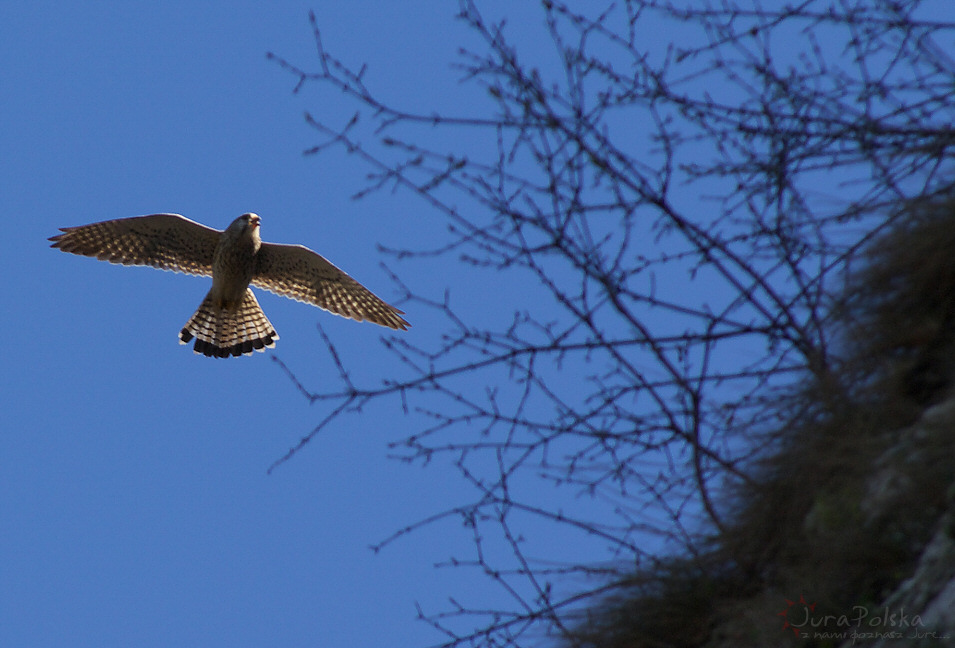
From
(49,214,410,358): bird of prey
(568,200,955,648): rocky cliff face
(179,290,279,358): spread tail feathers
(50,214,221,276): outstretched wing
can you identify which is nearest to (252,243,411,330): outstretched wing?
(49,214,410,358): bird of prey

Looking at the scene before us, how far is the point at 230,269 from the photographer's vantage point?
346 inches

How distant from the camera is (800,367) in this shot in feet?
10.0

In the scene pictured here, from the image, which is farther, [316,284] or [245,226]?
[316,284]

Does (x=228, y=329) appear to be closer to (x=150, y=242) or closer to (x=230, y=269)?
(x=230, y=269)

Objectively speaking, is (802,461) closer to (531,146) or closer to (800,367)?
(800,367)

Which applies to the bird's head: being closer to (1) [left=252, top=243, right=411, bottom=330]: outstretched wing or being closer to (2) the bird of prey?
(2) the bird of prey

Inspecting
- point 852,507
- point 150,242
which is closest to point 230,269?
point 150,242

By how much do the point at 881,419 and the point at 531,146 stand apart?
1419 millimetres

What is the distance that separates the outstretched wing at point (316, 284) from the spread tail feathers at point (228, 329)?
321 mm

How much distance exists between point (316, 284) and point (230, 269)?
0.86 meters

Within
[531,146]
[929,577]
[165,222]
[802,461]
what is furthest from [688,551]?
[165,222]

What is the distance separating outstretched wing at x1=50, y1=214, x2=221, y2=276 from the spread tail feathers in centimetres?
42

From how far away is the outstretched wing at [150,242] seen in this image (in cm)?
861

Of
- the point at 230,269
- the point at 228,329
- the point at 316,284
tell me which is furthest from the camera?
the point at 228,329
